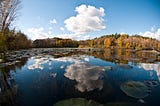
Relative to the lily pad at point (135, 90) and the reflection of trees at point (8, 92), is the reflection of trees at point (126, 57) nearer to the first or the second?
the lily pad at point (135, 90)

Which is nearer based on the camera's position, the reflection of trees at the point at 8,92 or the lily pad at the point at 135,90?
the reflection of trees at the point at 8,92

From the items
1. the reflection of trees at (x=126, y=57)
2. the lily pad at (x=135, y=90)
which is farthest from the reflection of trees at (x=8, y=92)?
the reflection of trees at (x=126, y=57)

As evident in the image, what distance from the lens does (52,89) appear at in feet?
25.6

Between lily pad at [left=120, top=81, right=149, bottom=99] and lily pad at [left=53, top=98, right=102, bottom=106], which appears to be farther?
→ lily pad at [left=120, top=81, right=149, bottom=99]

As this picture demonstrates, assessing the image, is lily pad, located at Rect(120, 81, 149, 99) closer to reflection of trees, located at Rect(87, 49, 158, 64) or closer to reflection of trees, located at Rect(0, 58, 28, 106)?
reflection of trees, located at Rect(0, 58, 28, 106)

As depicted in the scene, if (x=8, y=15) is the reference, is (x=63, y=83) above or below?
below

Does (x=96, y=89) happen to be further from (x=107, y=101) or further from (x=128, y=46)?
(x=128, y=46)

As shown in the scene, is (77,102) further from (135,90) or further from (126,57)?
(126,57)

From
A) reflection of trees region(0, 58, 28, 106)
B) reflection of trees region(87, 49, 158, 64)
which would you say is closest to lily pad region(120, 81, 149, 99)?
reflection of trees region(0, 58, 28, 106)

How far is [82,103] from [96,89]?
214 cm

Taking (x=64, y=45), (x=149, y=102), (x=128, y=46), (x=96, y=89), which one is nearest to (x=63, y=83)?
(x=96, y=89)

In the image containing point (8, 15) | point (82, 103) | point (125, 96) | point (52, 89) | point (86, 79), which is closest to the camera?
point (82, 103)

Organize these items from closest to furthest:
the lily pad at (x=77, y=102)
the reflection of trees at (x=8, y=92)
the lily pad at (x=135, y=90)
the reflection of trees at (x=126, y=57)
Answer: the lily pad at (x=77, y=102) < the reflection of trees at (x=8, y=92) < the lily pad at (x=135, y=90) < the reflection of trees at (x=126, y=57)

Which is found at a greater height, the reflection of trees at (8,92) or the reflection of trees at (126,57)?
the reflection of trees at (126,57)
